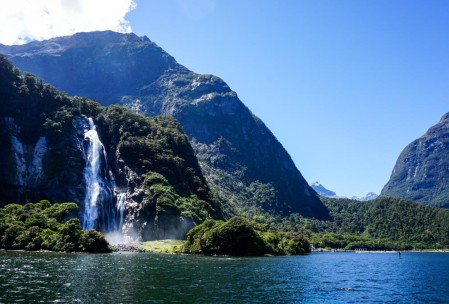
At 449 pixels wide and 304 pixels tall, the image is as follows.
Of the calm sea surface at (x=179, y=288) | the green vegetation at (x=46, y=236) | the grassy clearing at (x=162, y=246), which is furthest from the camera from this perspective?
the grassy clearing at (x=162, y=246)

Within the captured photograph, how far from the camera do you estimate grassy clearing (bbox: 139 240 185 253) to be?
493 ft

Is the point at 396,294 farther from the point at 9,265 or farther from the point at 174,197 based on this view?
the point at 174,197

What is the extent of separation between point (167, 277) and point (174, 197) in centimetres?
13313

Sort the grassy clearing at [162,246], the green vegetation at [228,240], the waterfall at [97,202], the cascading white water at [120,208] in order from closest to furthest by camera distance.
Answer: the green vegetation at [228,240] → the grassy clearing at [162,246] → the waterfall at [97,202] → the cascading white water at [120,208]

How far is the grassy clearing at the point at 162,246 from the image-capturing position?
5920 inches

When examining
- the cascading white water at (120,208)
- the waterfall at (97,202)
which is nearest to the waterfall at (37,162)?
the waterfall at (97,202)

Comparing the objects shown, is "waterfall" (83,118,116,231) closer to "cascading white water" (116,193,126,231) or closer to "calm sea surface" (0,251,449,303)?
"cascading white water" (116,193,126,231)

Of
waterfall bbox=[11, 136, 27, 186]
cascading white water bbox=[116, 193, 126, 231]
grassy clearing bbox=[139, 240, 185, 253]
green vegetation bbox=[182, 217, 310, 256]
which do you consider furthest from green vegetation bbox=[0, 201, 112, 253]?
cascading white water bbox=[116, 193, 126, 231]

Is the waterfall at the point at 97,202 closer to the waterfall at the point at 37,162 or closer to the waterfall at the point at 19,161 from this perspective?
the waterfall at the point at 37,162

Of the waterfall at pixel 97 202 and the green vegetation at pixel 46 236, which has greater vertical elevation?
the waterfall at pixel 97 202

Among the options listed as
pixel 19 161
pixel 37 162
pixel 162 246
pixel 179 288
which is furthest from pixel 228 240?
pixel 19 161

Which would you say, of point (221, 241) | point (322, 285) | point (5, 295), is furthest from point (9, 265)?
point (221, 241)

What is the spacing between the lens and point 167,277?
66.1 meters

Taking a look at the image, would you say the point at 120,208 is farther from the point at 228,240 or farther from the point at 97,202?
the point at 228,240
